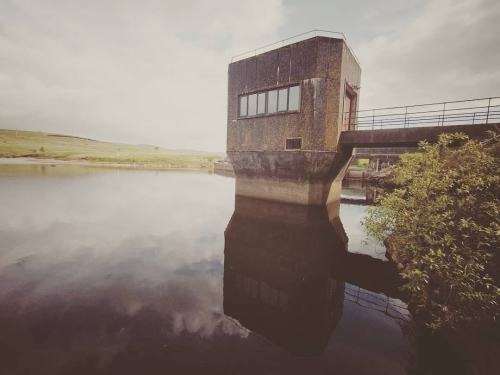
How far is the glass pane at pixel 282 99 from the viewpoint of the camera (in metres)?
15.8

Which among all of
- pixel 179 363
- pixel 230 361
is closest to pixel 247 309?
pixel 230 361

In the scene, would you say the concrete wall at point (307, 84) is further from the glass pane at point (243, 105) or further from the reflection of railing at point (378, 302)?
the reflection of railing at point (378, 302)

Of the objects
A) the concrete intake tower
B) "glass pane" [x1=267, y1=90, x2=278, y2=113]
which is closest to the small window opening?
the concrete intake tower

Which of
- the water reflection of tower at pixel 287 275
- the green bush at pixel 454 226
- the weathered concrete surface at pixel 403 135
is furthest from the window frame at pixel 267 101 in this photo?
the green bush at pixel 454 226

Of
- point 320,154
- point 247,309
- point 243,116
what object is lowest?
point 247,309

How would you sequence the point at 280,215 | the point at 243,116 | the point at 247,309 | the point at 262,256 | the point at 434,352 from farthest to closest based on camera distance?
the point at 243,116 → the point at 280,215 → the point at 262,256 → the point at 247,309 → the point at 434,352

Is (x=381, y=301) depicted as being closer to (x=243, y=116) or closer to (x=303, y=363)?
(x=303, y=363)

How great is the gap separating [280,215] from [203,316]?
10.1 metres

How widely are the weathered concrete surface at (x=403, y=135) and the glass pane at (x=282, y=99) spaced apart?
13.2ft

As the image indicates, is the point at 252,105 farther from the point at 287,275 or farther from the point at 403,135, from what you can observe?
the point at 287,275

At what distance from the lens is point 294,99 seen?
50.6 feet

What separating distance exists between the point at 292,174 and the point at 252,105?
18.5 feet

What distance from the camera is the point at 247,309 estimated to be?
7.45 meters

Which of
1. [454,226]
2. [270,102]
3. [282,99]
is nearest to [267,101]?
[270,102]
